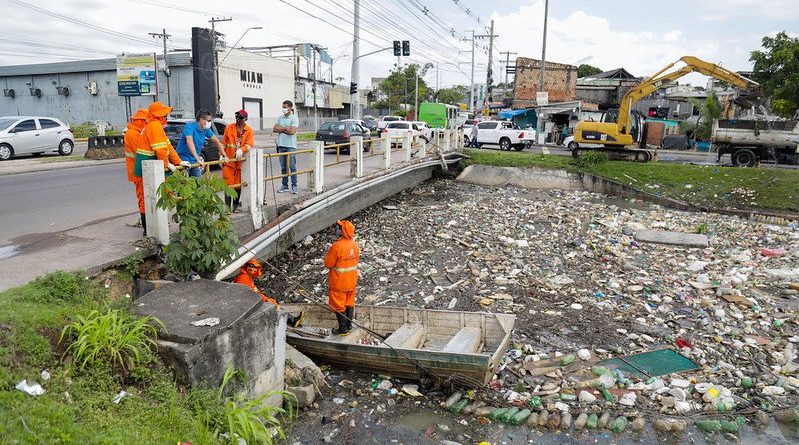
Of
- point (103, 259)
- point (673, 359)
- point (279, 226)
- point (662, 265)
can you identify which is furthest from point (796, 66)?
point (103, 259)

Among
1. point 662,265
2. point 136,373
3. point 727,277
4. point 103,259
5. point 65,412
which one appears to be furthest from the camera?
point 662,265

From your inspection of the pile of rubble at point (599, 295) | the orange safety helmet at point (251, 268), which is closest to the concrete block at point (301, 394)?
the pile of rubble at point (599, 295)

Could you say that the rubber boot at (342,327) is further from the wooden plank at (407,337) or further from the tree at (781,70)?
the tree at (781,70)

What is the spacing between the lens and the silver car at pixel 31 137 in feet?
54.1

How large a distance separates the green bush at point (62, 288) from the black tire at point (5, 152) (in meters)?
14.6

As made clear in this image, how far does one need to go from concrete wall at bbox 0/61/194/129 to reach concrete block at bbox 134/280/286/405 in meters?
32.5

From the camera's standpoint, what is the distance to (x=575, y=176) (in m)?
18.5

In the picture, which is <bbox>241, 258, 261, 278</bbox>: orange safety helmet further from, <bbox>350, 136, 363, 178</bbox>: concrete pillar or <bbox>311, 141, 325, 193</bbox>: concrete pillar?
<bbox>350, 136, 363, 178</bbox>: concrete pillar

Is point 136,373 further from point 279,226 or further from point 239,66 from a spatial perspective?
point 239,66

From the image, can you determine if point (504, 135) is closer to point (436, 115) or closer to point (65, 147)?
point (436, 115)

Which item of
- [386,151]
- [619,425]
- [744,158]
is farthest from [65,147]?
[744,158]

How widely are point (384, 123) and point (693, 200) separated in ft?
56.7

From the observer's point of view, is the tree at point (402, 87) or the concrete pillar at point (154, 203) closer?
the concrete pillar at point (154, 203)

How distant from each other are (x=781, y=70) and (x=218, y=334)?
2564cm
